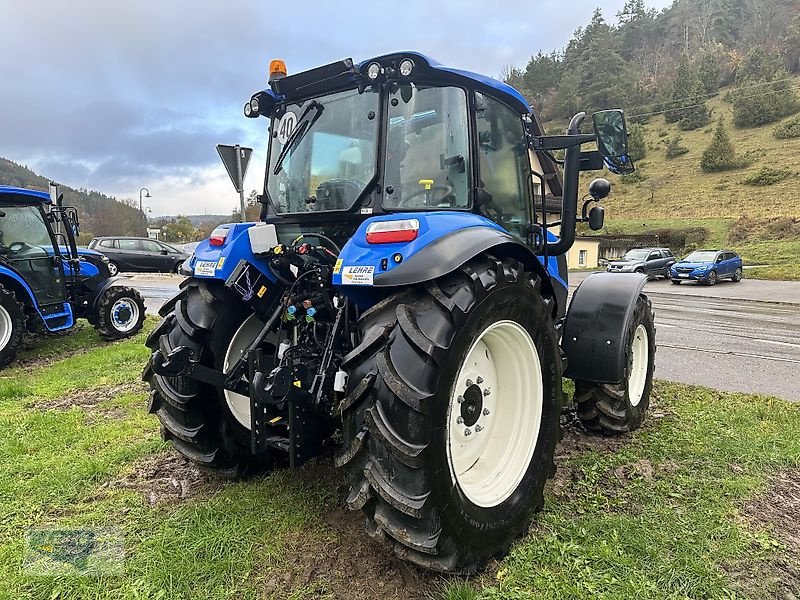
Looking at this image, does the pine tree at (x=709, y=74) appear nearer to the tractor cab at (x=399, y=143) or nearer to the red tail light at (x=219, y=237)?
the tractor cab at (x=399, y=143)

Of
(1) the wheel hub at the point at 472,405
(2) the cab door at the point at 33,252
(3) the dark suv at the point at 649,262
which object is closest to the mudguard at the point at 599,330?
(1) the wheel hub at the point at 472,405

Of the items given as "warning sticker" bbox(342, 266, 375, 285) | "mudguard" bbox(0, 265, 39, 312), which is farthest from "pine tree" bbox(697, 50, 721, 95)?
"warning sticker" bbox(342, 266, 375, 285)

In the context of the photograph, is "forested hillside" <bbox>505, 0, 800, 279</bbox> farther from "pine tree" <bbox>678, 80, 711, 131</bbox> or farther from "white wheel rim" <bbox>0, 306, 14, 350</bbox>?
"white wheel rim" <bbox>0, 306, 14, 350</bbox>

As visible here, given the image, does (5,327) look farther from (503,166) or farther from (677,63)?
(677,63)

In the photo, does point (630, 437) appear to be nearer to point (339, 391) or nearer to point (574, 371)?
point (574, 371)

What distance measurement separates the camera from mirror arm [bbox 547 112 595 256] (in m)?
3.46

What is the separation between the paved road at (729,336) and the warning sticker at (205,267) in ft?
17.3

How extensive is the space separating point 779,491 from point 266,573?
3.01m

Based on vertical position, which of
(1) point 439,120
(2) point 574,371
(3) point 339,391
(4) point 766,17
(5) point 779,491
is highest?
(4) point 766,17

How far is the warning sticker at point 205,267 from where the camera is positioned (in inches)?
120

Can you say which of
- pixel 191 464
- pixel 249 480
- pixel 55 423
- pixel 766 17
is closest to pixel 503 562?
pixel 249 480

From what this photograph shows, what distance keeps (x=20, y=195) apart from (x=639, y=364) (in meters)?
8.32

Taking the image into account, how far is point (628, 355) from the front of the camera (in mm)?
3963

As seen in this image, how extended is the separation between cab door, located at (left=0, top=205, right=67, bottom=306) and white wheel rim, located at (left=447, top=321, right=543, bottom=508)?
7.53 metres
